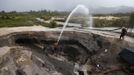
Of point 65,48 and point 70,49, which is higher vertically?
point 65,48

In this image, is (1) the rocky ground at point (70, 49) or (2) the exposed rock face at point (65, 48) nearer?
(2) the exposed rock face at point (65, 48)

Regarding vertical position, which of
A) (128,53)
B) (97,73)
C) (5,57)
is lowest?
(97,73)

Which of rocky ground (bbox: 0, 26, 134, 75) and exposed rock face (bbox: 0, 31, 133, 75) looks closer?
exposed rock face (bbox: 0, 31, 133, 75)

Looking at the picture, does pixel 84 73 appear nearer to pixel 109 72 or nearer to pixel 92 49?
pixel 109 72

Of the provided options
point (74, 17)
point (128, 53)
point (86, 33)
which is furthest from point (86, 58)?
point (74, 17)
